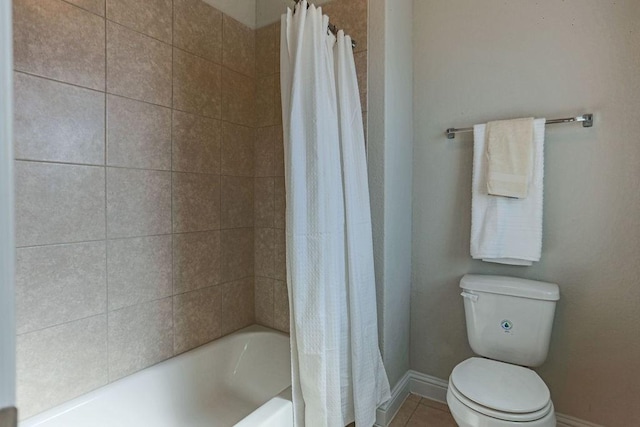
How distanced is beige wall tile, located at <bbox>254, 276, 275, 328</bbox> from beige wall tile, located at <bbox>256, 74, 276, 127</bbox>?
0.97m

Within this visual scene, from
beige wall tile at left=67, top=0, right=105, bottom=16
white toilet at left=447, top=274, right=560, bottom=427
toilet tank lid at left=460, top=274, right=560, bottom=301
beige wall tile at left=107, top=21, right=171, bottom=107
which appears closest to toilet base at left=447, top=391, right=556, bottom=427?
white toilet at left=447, top=274, right=560, bottom=427

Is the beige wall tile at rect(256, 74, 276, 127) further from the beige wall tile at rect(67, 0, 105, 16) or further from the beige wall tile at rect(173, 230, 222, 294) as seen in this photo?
the beige wall tile at rect(67, 0, 105, 16)

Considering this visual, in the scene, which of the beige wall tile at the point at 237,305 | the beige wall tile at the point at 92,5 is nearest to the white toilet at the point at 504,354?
the beige wall tile at the point at 237,305

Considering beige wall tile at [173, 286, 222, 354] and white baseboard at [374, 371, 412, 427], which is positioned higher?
beige wall tile at [173, 286, 222, 354]

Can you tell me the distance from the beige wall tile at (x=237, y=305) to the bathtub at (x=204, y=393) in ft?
0.18

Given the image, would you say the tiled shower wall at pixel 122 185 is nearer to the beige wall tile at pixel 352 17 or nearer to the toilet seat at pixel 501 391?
the beige wall tile at pixel 352 17

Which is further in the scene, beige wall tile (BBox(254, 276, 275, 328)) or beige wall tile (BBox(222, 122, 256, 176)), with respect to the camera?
beige wall tile (BBox(254, 276, 275, 328))

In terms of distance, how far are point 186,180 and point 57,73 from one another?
64 centimetres

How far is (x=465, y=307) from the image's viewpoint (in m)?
1.67

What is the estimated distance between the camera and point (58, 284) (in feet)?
4.17

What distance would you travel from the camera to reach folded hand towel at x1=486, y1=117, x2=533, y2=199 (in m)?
1.54

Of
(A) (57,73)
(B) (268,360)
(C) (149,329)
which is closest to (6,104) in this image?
(A) (57,73)

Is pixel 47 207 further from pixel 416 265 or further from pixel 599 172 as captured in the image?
pixel 599 172

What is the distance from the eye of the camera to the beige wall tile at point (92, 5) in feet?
4.20
